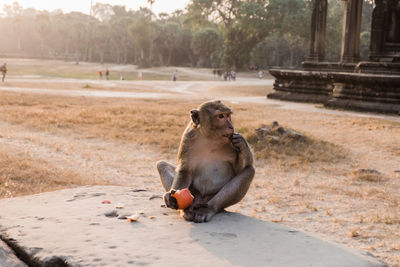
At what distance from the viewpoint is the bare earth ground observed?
525cm

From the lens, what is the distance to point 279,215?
5383mm

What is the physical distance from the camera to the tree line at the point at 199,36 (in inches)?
2045

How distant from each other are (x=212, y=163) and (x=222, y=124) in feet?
1.22

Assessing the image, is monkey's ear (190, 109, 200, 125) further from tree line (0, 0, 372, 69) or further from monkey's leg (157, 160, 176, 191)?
tree line (0, 0, 372, 69)

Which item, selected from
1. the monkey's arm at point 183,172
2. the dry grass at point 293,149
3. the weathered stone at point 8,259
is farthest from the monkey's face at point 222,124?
the dry grass at point 293,149

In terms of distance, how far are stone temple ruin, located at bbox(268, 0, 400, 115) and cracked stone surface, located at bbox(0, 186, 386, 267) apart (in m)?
11.5

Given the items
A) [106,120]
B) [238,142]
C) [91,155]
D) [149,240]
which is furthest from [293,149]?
[149,240]

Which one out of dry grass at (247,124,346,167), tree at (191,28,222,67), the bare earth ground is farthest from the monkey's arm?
tree at (191,28,222,67)

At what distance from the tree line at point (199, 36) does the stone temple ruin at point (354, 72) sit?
28446 mm

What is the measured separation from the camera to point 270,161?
26.5ft

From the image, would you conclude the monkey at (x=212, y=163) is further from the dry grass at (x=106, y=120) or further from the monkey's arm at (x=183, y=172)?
the dry grass at (x=106, y=120)

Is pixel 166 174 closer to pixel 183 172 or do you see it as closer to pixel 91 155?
pixel 183 172

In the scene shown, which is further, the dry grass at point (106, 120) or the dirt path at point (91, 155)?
the dry grass at point (106, 120)

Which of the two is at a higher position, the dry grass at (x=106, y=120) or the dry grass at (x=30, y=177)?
the dry grass at (x=106, y=120)
